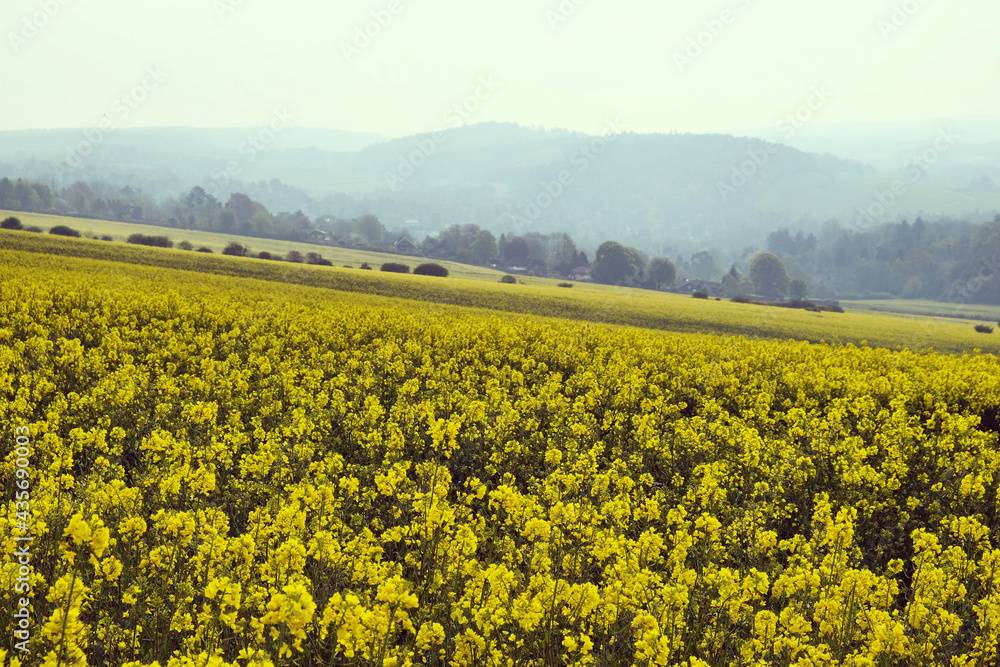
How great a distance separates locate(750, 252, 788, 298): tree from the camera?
481 feet

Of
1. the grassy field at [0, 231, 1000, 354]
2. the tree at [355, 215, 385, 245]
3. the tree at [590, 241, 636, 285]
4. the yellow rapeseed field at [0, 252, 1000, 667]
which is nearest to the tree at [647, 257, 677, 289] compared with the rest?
the tree at [590, 241, 636, 285]

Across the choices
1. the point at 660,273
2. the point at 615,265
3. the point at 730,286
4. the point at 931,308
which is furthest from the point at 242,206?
the point at 931,308

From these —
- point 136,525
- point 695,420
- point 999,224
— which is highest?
point 999,224

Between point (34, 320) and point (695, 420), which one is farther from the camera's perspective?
point (34, 320)

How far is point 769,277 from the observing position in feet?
481

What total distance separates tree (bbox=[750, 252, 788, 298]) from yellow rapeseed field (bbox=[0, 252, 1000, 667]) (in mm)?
140471

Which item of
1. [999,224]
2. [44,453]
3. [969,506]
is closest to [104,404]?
[44,453]

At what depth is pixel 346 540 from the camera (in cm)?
659

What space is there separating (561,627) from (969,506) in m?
7.55

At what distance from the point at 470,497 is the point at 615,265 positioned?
129 meters

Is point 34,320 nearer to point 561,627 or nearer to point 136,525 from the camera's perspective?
point 136,525

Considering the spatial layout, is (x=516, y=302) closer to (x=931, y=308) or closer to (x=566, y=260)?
(x=566, y=260)

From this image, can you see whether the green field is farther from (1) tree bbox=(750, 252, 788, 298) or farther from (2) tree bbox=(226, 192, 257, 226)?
(2) tree bbox=(226, 192, 257, 226)

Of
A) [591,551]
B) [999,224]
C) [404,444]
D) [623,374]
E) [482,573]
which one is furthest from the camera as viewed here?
[999,224]
